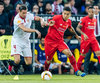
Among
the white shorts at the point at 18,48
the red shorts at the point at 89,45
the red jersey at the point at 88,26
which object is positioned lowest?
the red shorts at the point at 89,45

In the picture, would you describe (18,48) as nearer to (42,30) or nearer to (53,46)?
(53,46)

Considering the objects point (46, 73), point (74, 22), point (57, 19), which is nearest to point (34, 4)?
point (74, 22)

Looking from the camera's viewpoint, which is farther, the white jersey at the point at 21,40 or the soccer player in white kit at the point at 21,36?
the white jersey at the point at 21,40

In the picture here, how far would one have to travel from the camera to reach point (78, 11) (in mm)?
18781

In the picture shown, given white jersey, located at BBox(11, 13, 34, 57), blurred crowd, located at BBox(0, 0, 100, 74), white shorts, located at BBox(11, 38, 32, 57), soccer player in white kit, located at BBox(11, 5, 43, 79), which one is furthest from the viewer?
blurred crowd, located at BBox(0, 0, 100, 74)

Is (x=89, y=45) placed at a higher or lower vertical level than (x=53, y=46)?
lower

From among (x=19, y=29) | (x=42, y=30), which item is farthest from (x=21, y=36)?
(x=42, y=30)

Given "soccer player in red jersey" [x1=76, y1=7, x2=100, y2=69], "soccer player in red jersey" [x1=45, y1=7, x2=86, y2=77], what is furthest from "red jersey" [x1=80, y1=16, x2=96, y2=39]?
"soccer player in red jersey" [x1=45, y1=7, x2=86, y2=77]

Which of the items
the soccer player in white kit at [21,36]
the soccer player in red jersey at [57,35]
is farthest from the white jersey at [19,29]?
the soccer player in red jersey at [57,35]

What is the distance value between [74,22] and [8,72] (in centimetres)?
354

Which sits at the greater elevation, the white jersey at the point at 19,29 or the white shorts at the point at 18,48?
the white jersey at the point at 19,29

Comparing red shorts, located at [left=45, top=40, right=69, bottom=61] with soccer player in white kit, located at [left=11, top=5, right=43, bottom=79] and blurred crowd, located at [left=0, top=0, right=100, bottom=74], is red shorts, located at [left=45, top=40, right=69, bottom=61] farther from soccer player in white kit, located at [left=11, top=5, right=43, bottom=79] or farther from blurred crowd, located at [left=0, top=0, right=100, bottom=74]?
blurred crowd, located at [left=0, top=0, right=100, bottom=74]

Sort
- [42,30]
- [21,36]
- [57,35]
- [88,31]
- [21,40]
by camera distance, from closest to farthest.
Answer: [57,35] → [21,36] → [21,40] → [88,31] → [42,30]

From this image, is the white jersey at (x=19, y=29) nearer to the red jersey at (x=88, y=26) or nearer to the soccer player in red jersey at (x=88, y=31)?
the soccer player in red jersey at (x=88, y=31)
